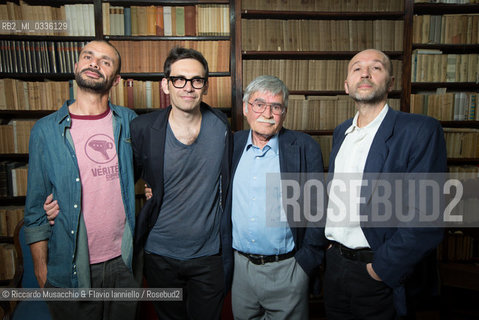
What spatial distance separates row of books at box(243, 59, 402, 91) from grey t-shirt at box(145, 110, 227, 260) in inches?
59.5

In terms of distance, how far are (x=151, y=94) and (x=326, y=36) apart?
1.73 m

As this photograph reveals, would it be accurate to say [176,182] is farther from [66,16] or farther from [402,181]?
[66,16]

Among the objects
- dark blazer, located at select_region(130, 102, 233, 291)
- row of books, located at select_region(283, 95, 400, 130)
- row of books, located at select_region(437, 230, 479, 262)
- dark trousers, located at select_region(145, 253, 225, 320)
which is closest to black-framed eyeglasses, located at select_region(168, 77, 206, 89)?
dark blazer, located at select_region(130, 102, 233, 291)

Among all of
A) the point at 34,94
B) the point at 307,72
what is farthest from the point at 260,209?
the point at 34,94

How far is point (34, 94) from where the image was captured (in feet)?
8.83

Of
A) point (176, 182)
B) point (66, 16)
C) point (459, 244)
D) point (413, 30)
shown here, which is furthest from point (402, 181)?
point (66, 16)

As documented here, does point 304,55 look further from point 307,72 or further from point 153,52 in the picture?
point 153,52

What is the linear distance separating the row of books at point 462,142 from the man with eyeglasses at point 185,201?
8.63ft

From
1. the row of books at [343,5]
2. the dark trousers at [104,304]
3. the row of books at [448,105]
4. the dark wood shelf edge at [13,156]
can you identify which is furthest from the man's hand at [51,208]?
the row of books at [448,105]

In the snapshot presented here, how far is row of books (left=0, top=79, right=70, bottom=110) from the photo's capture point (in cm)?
265

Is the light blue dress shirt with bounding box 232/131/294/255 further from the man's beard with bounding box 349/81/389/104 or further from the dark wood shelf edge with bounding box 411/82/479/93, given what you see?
the dark wood shelf edge with bounding box 411/82/479/93

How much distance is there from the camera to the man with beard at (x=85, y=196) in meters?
1.33

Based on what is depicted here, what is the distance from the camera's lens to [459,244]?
3072mm

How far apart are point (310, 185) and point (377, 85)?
557 millimetres
